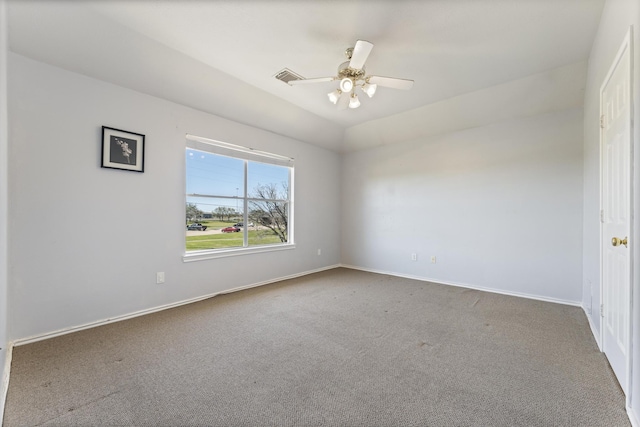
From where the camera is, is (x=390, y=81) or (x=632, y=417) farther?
(x=390, y=81)

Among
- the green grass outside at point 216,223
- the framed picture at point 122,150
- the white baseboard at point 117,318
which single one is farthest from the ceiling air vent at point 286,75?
the white baseboard at point 117,318

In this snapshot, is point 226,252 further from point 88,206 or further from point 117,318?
point 88,206

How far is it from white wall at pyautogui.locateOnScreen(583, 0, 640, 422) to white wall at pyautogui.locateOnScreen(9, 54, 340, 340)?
12.1 ft

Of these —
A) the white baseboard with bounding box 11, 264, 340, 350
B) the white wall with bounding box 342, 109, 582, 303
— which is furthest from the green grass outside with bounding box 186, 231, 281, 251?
the white wall with bounding box 342, 109, 582, 303

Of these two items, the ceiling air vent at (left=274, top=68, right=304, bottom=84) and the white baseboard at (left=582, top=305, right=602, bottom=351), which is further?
the ceiling air vent at (left=274, top=68, right=304, bottom=84)

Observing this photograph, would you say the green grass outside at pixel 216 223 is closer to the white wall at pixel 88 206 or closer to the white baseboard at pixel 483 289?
the white wall at pixel 88 206

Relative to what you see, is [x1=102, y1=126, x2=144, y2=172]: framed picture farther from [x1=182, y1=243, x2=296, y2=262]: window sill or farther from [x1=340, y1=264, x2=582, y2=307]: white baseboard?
[x1=340, y1=264, x2=582, y2=307]: white baseboard

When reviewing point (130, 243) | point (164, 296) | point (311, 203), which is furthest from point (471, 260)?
point (130, 243)

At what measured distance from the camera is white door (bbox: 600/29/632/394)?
4.87ft

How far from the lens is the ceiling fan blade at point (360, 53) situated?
76.5 inches

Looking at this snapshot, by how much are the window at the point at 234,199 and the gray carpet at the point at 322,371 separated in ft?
3.45

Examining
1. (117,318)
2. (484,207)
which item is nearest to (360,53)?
(484,207)

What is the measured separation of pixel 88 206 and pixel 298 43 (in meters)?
2.52

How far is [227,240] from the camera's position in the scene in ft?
12.4
